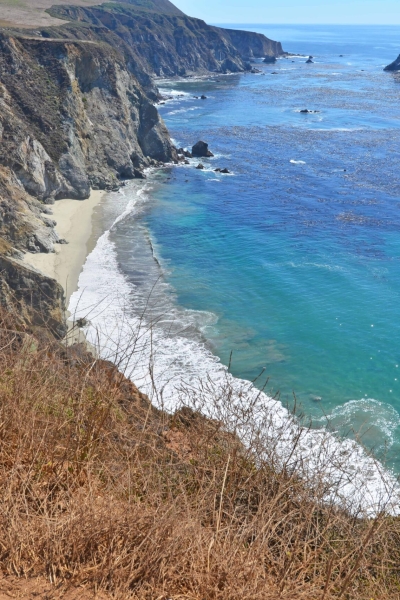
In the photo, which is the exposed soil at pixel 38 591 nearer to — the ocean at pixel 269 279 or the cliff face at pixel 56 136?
the ocean at pixel 269 279

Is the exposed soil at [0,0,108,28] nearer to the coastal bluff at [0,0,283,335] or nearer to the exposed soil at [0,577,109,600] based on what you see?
the coastal bluff at [0,0,283,335]

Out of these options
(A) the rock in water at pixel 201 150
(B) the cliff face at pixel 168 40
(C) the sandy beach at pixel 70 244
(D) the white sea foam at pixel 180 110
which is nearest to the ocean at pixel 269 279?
(C) the sandy beach at pixel 70 244

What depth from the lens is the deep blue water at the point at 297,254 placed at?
21.2 meters

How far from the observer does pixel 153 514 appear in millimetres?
5695

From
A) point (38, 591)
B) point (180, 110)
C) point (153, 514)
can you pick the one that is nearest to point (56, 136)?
point (153, 514)

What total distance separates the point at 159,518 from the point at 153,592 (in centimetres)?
64

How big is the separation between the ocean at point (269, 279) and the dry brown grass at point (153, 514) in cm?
79

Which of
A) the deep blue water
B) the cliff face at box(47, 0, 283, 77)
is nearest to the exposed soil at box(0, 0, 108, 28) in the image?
the cliff face at box(47, 0, 283, 77)

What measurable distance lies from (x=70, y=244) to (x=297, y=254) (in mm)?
12415

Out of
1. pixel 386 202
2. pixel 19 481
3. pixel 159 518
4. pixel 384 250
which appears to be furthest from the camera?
pixel 386 202

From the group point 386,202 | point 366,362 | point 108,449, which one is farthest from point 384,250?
point 108,449

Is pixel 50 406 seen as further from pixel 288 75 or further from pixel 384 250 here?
pixel 288 75

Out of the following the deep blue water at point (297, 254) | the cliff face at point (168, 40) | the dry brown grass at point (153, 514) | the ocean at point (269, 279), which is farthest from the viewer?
the cliff face at point (168, 40)

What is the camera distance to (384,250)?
109ft
